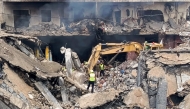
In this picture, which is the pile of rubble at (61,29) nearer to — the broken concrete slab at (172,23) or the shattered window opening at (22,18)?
the shattered window opening at (22,18)

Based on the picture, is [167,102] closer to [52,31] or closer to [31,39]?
[31,39]

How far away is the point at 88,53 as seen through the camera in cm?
2758

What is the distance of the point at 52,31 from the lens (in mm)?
27250

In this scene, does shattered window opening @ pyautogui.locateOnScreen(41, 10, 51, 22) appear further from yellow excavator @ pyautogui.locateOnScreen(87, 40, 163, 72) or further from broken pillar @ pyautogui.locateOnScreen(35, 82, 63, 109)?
broken pillar @ pyautogui.locateOnScreen(35, 82, 63, 109)

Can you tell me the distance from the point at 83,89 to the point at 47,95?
2.09 m

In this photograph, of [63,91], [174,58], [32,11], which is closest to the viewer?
[174,58]

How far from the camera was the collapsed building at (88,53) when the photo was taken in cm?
1496

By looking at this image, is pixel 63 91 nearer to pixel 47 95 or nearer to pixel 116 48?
pixel 47 95

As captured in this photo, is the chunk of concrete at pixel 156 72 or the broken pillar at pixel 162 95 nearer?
the broken pillar at pixel 162 95

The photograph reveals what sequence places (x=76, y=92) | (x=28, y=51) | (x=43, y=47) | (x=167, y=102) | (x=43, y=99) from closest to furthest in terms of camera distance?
1. (x=167, y=102)
2. (x=43, y=99)
3. (x=76, y=92)
4. (x=28, y=51)
5. (x=43, y=47)

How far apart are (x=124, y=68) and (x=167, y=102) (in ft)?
28.6

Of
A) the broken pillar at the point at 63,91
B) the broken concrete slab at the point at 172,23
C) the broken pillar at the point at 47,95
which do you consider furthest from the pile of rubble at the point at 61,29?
the broken pillar at the point at 47,95

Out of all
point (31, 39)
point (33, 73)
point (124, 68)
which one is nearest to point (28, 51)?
point (31, 39)

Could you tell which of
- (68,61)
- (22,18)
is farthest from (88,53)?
(68,61)
